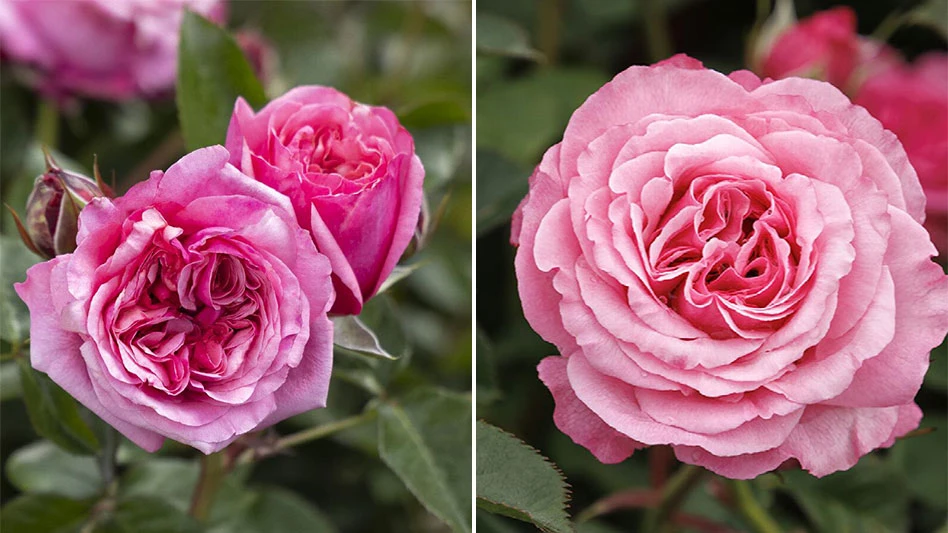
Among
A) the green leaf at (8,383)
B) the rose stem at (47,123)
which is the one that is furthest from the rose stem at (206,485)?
the rose stem at (47,123)

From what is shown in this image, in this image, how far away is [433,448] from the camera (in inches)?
18.5

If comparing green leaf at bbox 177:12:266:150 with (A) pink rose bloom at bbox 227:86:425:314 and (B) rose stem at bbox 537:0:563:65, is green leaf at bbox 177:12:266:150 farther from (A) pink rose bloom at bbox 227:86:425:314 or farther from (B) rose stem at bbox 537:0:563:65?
(B) rose stem at bbox 537:0:563:65

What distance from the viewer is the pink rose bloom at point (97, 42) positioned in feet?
2.24

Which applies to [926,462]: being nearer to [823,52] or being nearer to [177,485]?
[823,52]

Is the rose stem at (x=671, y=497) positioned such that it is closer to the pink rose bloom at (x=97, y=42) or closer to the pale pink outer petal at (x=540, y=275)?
the pale pink outer petal at (x=540, y=275)

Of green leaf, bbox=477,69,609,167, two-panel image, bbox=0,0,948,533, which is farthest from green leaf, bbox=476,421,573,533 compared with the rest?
green leaf, bbox=477,69,609,167

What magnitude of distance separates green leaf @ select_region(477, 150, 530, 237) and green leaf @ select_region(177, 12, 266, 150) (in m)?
0.13

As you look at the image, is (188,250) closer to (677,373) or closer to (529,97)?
(677,373)

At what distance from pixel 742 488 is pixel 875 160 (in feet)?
0.78

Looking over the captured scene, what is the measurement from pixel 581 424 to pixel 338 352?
11 cm

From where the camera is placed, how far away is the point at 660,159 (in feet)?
1.15

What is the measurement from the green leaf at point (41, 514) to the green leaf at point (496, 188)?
9.8 inches

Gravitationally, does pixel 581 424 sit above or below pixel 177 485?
above

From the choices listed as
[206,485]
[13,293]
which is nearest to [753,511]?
[206,485]
